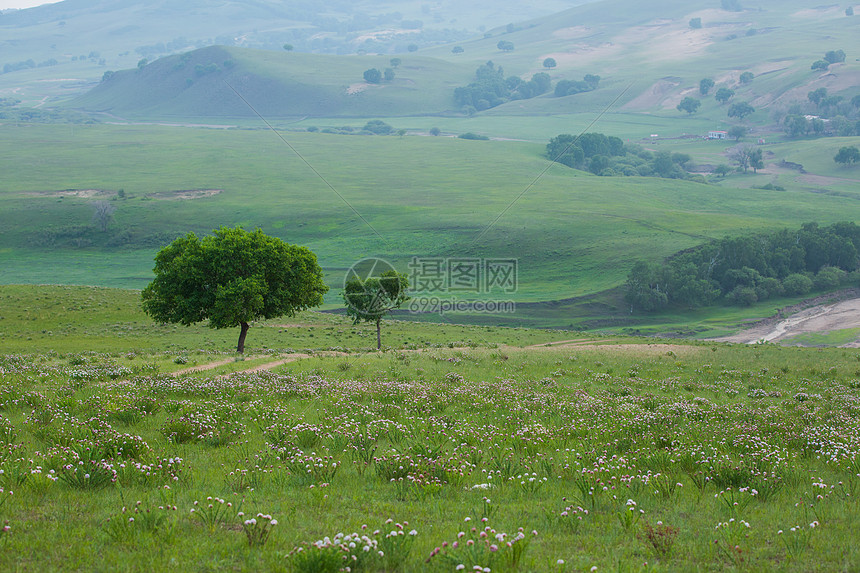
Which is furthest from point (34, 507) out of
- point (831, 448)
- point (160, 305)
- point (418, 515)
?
point (160, 305)

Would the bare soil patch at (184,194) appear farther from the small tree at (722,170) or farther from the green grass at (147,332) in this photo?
the small tree at (722,170)

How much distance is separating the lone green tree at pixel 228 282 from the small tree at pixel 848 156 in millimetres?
188395

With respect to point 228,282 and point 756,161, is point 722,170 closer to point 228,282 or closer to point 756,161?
point 756,161

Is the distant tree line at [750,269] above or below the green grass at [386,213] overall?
below

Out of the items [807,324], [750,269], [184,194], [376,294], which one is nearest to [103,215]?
[184,194]

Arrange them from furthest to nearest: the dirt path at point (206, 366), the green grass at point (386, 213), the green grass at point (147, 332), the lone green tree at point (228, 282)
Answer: the green grass at point (386, 213)
the green grass at point (147, 332)
the lone green tree at point (228, 282)
the dirt path at point (206, 366)

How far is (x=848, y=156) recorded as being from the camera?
180125 mm

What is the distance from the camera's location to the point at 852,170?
178000 millimetres

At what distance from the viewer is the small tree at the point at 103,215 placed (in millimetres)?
129875

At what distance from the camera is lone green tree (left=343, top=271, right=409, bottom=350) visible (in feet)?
163

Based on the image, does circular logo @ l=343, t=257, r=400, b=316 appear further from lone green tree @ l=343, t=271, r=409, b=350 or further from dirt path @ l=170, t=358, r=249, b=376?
dirt path @ l=170, t=358, r=249, b=376

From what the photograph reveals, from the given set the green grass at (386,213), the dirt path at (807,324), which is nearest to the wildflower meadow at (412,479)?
the dirt path at (807,324)

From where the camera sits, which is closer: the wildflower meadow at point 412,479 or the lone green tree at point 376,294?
the wildflower meadow at point 412,479

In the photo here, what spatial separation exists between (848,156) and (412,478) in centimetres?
21035
